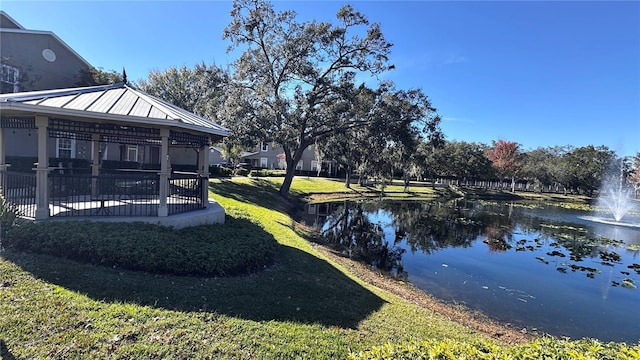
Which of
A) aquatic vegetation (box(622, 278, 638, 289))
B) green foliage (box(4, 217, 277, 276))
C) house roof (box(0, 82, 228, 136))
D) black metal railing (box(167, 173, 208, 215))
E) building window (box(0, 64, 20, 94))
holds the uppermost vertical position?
building window (box(0, 64, 20, 94))

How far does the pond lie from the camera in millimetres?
9383

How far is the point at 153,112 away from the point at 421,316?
8176 millimetres

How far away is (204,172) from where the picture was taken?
11.2 meters

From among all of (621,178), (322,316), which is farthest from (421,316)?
(621,178)

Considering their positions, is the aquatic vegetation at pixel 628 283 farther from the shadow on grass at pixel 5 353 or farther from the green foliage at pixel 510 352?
the shadow on grass at pixel 5 353

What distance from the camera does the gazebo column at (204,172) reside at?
10906 mm

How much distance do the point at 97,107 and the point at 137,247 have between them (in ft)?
12.5

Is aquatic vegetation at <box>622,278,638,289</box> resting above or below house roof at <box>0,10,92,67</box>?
below

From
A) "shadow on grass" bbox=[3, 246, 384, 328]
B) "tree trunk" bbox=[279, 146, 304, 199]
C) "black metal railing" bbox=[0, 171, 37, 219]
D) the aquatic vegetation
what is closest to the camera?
"shadow on grass" bbox=[3, 246, 384, 328]

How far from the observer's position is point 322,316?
5918 mm

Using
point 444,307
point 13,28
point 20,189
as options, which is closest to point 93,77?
point 13,28

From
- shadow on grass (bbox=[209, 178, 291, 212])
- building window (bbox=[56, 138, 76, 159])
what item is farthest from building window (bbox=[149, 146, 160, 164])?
building window (bbox=[56, 138, 76, 159])

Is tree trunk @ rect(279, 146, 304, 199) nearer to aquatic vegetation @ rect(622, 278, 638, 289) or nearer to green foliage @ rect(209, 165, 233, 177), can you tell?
green foliage @ rect(209, 165, 233, 177)

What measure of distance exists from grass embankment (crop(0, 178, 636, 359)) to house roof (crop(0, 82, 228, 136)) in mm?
3095
